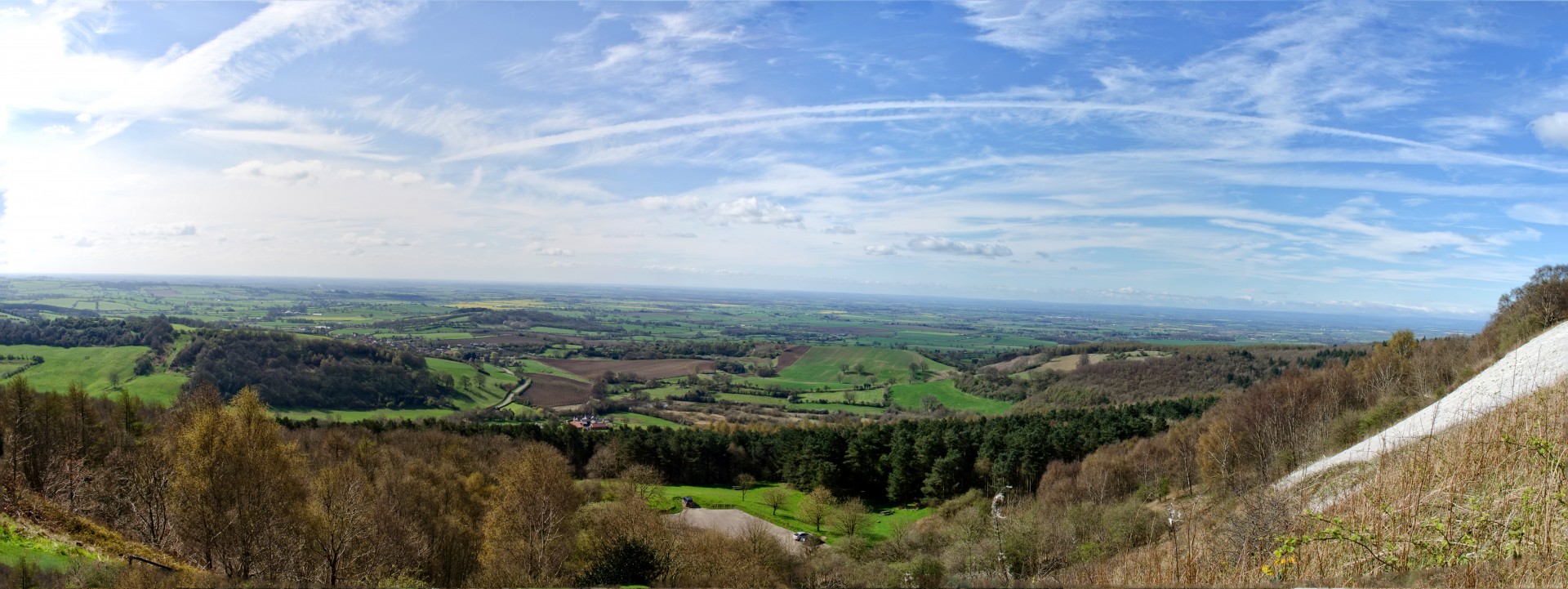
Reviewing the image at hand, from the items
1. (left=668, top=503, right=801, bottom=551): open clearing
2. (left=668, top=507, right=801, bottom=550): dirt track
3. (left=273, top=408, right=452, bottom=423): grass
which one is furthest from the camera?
(left=273, top=408, right=452, bottom=423): grass

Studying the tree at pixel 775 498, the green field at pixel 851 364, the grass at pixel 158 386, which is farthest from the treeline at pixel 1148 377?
the grass at pixel 158 386

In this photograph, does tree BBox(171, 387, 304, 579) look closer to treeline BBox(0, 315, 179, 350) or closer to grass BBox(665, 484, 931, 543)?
grass BBox(665, 484, 931, 543)

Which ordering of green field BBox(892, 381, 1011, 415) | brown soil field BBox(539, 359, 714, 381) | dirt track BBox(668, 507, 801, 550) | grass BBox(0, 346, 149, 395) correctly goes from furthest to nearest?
brown soil field BBox(539, 359, 714, 381) < green field BBox(892, 381, 1011, 415) < grass BBox(0, 346, 149, 395) < dirt track BBox(668, 507, 801, 550)

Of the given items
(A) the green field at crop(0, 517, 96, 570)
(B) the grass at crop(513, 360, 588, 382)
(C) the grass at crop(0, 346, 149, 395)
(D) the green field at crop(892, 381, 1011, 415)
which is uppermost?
(A) the green field at crop(0, 517, 96, 570)

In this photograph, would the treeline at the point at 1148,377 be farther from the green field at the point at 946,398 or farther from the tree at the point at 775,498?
the tree at the point at 775,498

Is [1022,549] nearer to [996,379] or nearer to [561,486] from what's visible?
[561,486]

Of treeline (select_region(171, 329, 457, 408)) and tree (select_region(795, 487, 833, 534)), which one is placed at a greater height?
treeline (select_region(171, 329, 457, 408))

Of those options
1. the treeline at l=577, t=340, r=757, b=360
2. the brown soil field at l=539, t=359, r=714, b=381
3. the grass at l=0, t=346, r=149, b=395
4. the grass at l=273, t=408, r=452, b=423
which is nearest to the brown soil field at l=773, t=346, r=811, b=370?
the treeline at l=577, t=340, r=757, b=360
